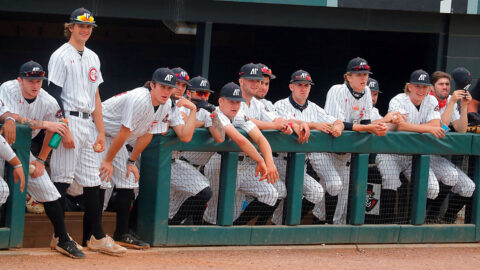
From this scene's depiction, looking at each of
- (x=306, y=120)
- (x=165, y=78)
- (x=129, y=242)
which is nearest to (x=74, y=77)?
(x=165, y=78)

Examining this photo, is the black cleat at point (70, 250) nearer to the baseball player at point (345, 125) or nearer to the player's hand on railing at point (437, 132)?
the baseball player at point (345, 125)

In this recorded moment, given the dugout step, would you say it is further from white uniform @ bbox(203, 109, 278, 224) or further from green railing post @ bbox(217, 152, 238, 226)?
green railing post @ bbox(217, 152, 238, 226)

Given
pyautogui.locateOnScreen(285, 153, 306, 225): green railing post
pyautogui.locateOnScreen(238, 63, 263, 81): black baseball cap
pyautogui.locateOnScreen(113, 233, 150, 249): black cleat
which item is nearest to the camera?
pyautogui.locateOnScreen(113, 233, 150, 249): black cleat

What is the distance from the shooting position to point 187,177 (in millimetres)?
5977

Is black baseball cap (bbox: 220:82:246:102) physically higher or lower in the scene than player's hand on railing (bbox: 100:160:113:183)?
higher

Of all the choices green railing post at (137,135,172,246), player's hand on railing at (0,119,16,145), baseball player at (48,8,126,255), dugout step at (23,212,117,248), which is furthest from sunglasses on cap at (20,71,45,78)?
dugout step at (23,212,117,248)

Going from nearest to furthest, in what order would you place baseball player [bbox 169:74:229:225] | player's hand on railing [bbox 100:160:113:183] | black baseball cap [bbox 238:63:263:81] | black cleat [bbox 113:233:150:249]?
player's hand on railing [bbox 100:160:113:183] < black cleat [bbox 113:233:150:249] < baseball player [bbox 169:74:229:225] < black baseball cap [bbox 238:63:263:81]

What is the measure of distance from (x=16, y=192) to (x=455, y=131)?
408 cm

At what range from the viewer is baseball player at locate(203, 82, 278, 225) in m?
5.91

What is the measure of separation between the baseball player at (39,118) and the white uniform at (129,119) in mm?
471

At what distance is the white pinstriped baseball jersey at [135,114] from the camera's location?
217 inches

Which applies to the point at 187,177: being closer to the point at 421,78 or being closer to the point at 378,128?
the point at 378,128

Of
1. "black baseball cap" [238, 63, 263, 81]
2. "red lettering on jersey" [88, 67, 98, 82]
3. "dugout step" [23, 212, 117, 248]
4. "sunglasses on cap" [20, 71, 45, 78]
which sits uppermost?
"black baseball cap" [238, 63, 263, 81]

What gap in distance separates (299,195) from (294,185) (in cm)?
10
